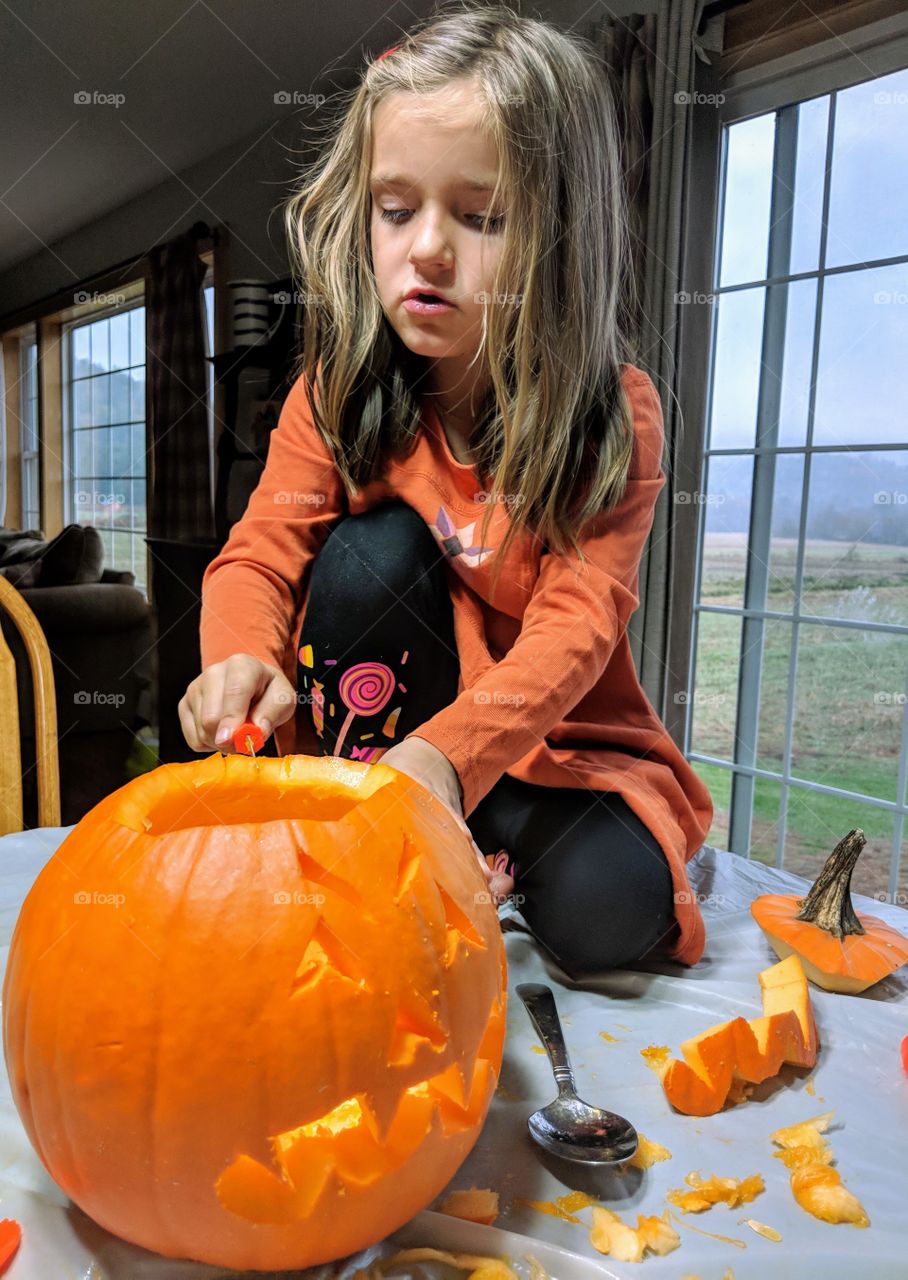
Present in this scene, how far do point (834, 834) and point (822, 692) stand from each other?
1.08 feet

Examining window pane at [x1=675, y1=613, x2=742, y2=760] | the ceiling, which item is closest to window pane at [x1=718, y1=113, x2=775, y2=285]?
window pane at [x1=675, y1=613, x2=742, y2=760]

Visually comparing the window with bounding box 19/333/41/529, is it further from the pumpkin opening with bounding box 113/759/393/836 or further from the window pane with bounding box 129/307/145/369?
the pumpkin opening with bounding box 113/759/393/836

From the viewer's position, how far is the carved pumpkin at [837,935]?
80 centimetres

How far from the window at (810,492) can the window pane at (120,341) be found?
93.3 inches

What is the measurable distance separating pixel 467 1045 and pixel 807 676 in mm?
1750

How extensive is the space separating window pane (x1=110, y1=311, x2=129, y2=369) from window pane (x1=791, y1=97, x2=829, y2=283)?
2552mm

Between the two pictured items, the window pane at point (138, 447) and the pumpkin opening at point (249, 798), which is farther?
the window pane at point (138, 447)

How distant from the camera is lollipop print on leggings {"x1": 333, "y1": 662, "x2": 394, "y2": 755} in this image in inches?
37.0

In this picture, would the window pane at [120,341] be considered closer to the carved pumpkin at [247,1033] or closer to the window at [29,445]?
the window at [29,445]

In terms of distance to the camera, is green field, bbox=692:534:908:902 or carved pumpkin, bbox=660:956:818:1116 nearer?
carved pumpkin, bbox=660:956:818:1116

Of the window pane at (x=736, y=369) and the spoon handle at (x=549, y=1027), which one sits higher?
the window pane at (x=736, y=369)

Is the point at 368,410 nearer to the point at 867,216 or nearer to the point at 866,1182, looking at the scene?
the point at 866,1182

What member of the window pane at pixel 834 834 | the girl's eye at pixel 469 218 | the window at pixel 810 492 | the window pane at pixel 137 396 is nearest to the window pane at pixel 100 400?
the window pane at pixel 137 396

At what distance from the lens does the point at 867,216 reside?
5.99 feet
